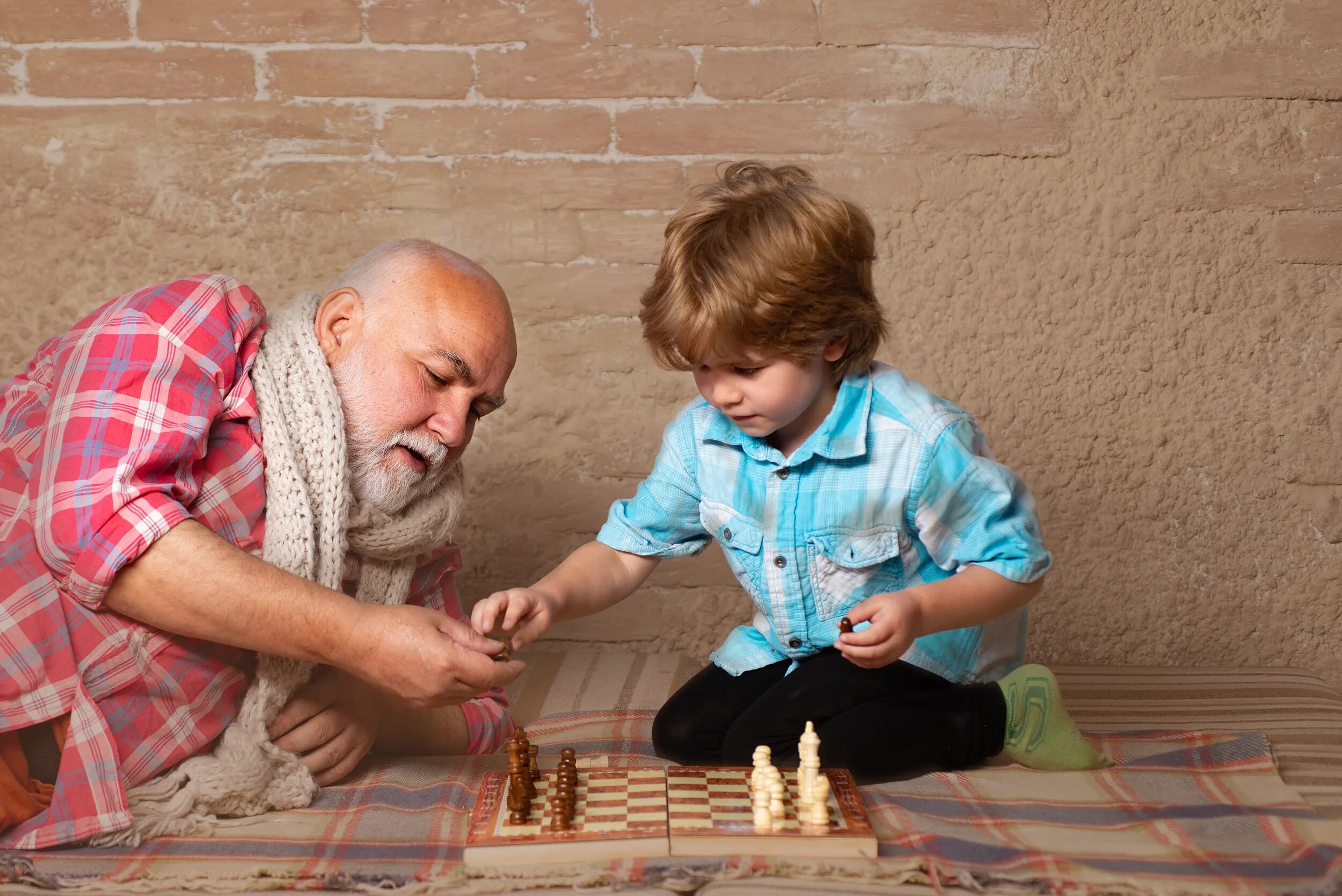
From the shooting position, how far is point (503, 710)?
2072mm

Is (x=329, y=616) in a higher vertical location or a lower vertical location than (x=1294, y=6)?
lower

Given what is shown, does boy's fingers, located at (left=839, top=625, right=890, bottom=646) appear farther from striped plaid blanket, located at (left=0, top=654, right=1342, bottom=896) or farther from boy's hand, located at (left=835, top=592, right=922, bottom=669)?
striped plaid blanket, located at (left=0, top=654, right=1342, bottom=896)

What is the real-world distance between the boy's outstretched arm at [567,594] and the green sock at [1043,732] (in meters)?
0.67

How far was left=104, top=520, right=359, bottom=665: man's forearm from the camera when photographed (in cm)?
149

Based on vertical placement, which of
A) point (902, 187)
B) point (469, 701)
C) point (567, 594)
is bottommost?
point (469, 701)

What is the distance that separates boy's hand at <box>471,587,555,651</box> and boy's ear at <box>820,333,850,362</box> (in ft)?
1.99

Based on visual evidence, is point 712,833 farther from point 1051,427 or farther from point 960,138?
point 960,138

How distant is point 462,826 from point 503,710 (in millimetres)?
458

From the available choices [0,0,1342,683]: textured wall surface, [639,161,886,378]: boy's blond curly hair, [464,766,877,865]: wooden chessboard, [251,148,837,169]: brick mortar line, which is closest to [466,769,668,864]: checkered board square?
[464,766,877,865]: wooden chessboard

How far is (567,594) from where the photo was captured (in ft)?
6.19

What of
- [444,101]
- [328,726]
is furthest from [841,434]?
[444,101]

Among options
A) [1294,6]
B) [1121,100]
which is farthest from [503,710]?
[1294,6]

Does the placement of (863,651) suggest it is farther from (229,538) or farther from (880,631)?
(229,538)

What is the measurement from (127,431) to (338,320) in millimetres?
409
